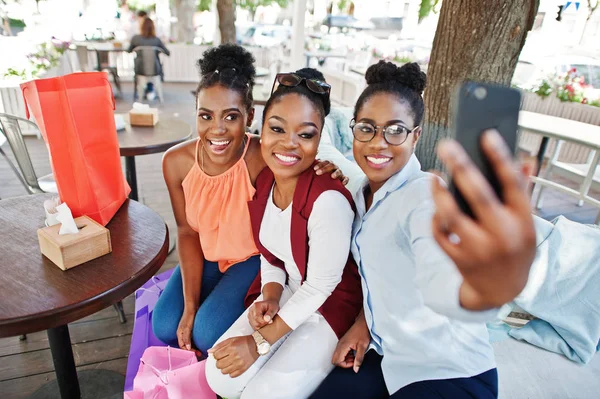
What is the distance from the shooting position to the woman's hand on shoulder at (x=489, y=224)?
0.53 meters

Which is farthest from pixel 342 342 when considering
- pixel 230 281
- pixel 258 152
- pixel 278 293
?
pixel 258 152

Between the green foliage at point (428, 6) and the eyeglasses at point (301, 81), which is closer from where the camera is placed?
the eyeglasses at point (301, 81)

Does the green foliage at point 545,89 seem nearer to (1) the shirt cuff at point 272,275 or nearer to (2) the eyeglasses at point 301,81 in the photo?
(2) the eyeglasses at point 301,81

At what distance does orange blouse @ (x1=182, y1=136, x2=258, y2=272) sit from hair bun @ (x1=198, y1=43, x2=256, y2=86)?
0.98ft

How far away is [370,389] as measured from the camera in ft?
4.22

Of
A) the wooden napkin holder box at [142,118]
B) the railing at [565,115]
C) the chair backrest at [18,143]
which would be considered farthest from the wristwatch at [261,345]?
the railing at [565,115]

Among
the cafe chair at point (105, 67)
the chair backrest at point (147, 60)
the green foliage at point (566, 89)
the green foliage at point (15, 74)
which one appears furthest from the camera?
the cafe chair at point (105, 67)

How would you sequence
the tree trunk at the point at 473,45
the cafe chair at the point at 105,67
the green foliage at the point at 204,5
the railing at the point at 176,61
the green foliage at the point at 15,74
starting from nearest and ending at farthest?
the tree trunk at the point at 473,45 < the green foliage at the point at 15,74 < the cafe chair at the point at 105,67 < the railing at the point at 176,61 < the green foliage at the point at 204,5

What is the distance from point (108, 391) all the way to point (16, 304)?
964mm

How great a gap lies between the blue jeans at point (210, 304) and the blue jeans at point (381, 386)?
0.53 metres

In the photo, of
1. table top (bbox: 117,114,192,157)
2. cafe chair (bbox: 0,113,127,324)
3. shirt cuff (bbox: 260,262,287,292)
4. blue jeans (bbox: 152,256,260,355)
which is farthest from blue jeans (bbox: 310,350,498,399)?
table top (bbox: 117,114,192,157)

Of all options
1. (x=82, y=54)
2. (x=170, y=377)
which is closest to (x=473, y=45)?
(x=170, y=377)

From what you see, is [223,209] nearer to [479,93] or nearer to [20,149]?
[479,93]

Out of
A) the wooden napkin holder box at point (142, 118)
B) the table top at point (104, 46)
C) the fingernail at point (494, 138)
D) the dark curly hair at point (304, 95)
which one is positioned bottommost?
the wooden napkin holder box at point (142, 118)
